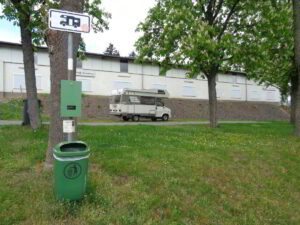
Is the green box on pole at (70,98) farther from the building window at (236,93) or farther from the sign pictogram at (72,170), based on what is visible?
the building window at (236,93)

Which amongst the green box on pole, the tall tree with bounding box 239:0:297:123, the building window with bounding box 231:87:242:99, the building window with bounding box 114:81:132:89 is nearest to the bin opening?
the green box on pole

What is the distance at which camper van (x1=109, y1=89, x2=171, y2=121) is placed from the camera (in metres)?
34.7

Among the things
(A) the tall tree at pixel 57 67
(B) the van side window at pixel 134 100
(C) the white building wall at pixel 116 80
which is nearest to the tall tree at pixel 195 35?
(B) the van side window at pixel 134 100

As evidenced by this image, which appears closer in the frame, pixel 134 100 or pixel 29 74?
pixel 29 74

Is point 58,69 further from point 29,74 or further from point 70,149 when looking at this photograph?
point 29,74

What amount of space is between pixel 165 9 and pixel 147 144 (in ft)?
44.8

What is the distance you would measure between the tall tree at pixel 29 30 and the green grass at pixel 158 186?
298 cm

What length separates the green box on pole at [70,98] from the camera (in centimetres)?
606

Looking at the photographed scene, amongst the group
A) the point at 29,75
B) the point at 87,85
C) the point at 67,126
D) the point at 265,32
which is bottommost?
the point at 67,126

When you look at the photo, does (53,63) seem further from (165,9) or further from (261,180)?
(165,9)

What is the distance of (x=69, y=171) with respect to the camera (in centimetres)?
582

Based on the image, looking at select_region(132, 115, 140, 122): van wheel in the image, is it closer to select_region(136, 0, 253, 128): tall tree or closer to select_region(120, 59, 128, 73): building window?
select_region(120, 59, 128, 73): building window

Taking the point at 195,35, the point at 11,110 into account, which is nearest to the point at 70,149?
the point at 195,35

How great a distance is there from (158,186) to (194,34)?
14.2 metres
